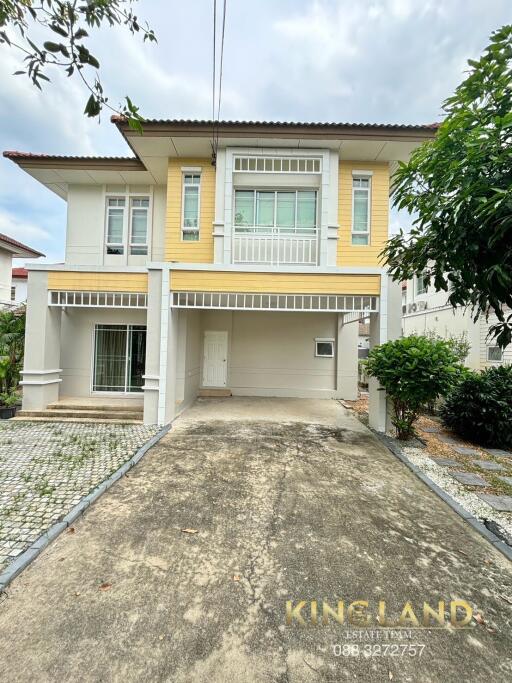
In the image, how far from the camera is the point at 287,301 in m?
7.30

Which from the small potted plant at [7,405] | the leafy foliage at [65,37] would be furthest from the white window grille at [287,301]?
the leafy foliage at [65,37]

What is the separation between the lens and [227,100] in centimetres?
715

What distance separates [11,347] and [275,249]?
7564mm

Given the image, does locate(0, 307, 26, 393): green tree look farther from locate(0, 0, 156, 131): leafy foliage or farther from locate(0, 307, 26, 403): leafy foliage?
A: locate(0, 0, 156, 131): leafy foliage

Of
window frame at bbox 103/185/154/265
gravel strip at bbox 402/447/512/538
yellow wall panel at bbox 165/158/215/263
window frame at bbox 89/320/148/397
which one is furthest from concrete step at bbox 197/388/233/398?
gravel strip at bbox 402/447/512/538

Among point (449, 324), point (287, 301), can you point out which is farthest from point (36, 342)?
point (449, 324)

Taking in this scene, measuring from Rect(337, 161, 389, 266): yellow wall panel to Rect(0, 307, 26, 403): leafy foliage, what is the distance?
9.00 meters

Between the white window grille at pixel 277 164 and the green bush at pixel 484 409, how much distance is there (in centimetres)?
656

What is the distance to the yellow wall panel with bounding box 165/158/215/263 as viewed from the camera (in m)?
8.84

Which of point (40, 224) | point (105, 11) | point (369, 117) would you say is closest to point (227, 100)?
point (369, 117)

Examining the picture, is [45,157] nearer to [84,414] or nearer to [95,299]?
[95,299]

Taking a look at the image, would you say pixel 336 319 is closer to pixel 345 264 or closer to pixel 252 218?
pixel 345 264

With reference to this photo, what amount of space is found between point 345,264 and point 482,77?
6339 millimetres

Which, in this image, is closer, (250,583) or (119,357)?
(250,583)
